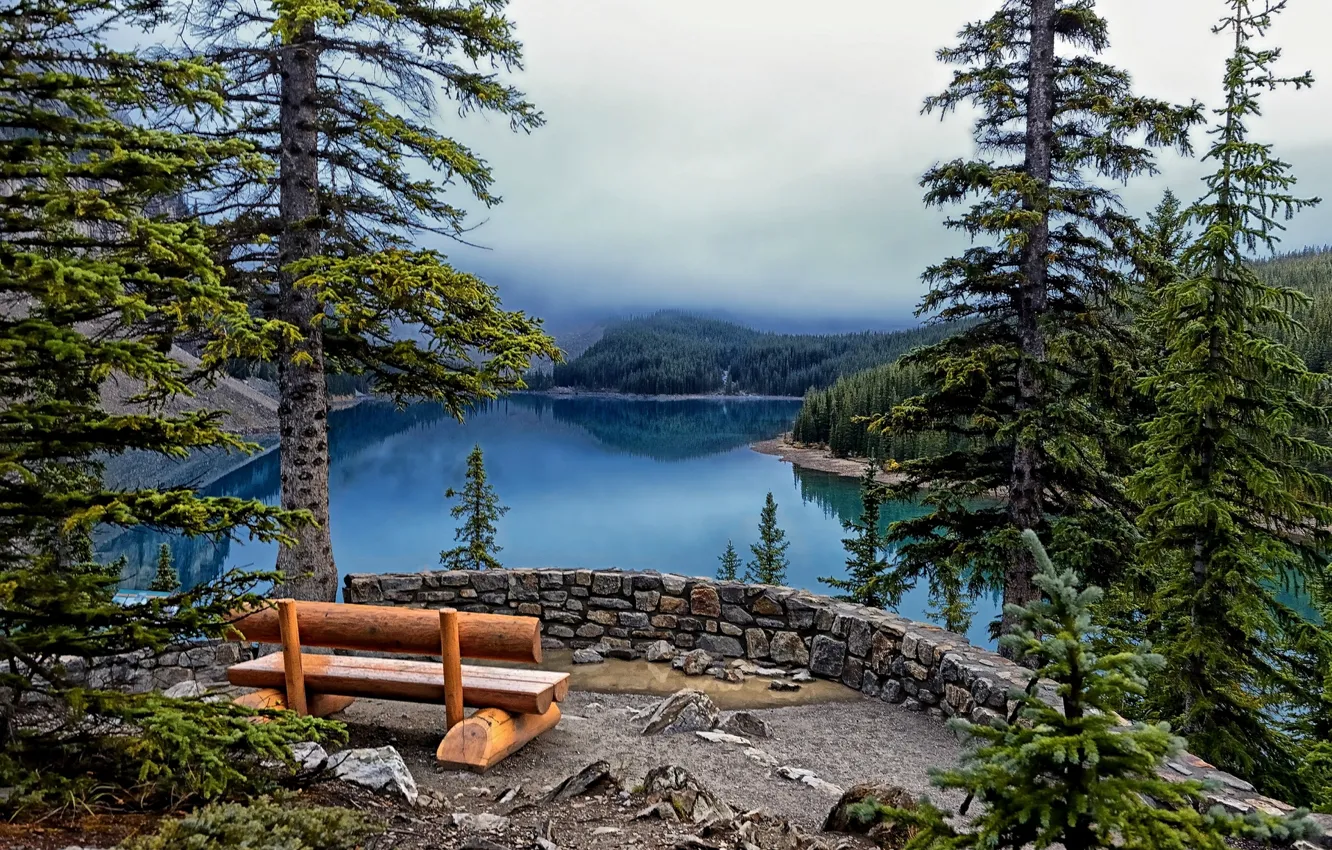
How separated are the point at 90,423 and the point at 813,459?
2801 inches

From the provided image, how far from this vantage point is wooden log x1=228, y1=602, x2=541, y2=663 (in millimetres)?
6156

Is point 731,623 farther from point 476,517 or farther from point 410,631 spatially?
point 476,517

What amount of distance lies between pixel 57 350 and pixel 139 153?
3.00ft

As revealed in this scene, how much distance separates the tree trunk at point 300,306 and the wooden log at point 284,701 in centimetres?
224

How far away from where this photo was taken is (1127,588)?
34.6 ft

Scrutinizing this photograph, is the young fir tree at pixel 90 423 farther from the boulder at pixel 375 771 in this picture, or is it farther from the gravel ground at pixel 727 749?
the gravel ground at pixel 727 749

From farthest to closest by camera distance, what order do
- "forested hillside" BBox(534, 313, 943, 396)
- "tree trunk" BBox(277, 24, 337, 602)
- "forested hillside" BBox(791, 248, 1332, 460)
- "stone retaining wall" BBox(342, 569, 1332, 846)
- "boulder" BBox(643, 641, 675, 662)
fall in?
"forested hillside" BBox(534, 313, 943, 396), "forested hillside" BBox(791, 248, 1332, 460), "boulder" BBox(643, 641, 675, 662), "tree trunk" BBox(277, 24, 337, 602), "stone retaining wall" BBox(342, 569, 1332, 846)

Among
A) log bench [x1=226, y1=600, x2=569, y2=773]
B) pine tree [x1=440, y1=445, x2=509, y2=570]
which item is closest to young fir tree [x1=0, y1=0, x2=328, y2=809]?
log bench [x1=226, y1=600, x2=569, y2=773]

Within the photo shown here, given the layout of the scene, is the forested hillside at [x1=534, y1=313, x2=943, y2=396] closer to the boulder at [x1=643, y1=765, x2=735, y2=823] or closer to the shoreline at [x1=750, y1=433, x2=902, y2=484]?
the shoreline at [x1=750, y1=433, x2=902, y2=484]

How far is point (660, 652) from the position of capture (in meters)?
9.21

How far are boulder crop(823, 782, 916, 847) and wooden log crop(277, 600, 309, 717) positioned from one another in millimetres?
4297

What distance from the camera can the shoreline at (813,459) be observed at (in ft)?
198

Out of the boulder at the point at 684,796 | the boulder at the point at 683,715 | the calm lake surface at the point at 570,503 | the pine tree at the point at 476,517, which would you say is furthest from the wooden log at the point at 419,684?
the pine tree at the point at 476,517

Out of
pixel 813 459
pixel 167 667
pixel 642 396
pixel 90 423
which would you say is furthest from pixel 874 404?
pixel 642 396
